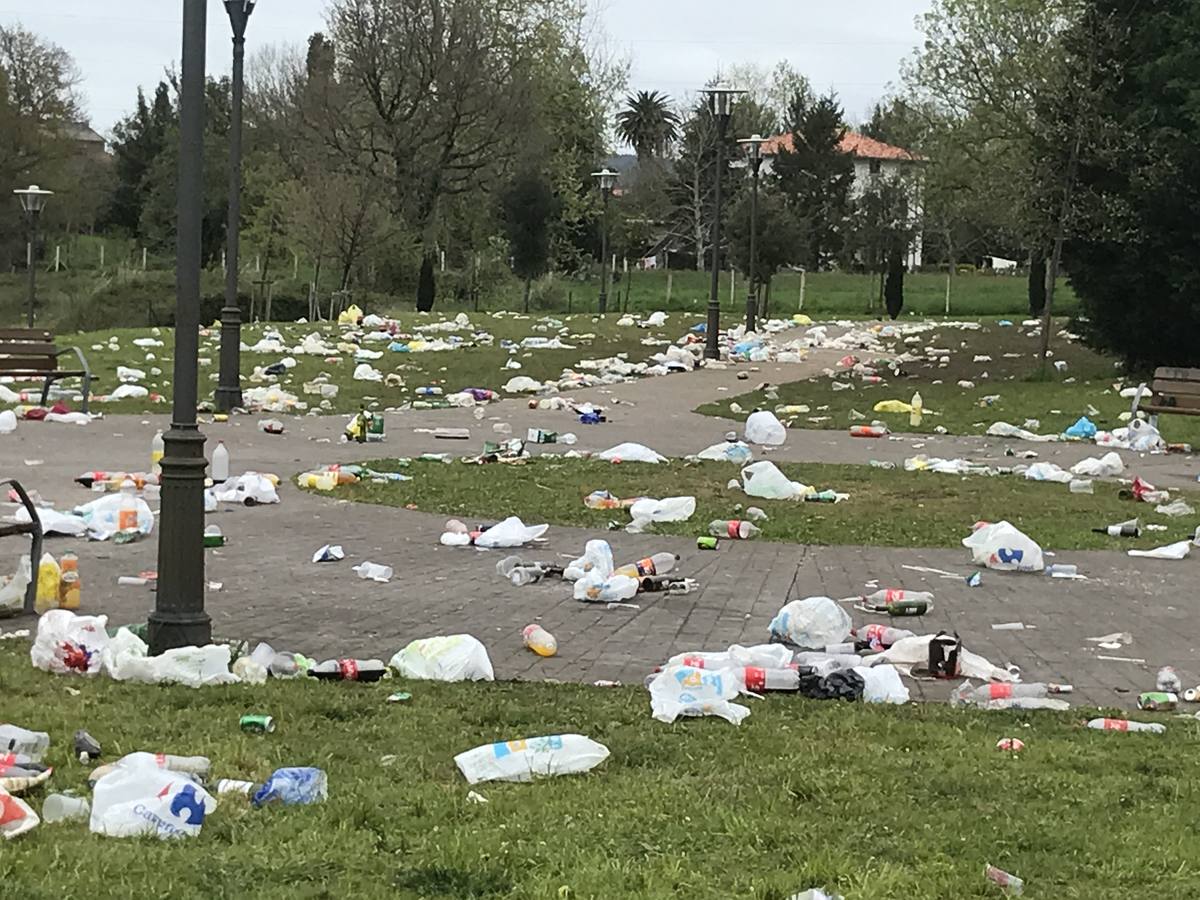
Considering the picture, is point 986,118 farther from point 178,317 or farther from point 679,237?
A: point 178,317

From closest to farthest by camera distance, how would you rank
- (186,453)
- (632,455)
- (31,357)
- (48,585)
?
(186,453), (48,585), (632,455), (31,357)

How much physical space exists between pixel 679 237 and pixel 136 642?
7167 centimetres

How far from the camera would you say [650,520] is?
33.8ft

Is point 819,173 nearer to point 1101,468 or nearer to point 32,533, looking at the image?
point 1101,468

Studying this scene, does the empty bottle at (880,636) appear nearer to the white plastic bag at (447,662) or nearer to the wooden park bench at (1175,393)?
the white plastic bag at (447,662)

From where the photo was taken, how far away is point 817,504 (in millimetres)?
11375

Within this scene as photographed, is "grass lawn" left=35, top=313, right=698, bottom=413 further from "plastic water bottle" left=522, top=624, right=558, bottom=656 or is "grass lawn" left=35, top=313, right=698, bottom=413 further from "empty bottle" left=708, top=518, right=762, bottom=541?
"plastic water bottle" left=522, top=624, right=558, bottom=656

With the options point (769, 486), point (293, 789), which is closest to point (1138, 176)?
point (769, 486)

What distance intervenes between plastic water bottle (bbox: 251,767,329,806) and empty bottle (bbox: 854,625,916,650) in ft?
10.6

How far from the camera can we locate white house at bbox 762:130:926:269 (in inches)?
2643

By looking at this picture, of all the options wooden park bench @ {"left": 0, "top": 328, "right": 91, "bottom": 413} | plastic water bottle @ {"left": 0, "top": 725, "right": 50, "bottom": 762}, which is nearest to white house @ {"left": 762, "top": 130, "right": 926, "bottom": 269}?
wooden park bench @ {"left": 0, "top": 328, "right": 91, "bottom": 413}

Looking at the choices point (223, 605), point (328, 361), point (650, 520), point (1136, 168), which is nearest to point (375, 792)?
point (223, 605)

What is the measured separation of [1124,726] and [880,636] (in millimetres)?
1586

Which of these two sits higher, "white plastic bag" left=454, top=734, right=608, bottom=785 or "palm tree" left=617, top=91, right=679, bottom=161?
"palm tree" left=617, top=91, right=679, bottom=161
